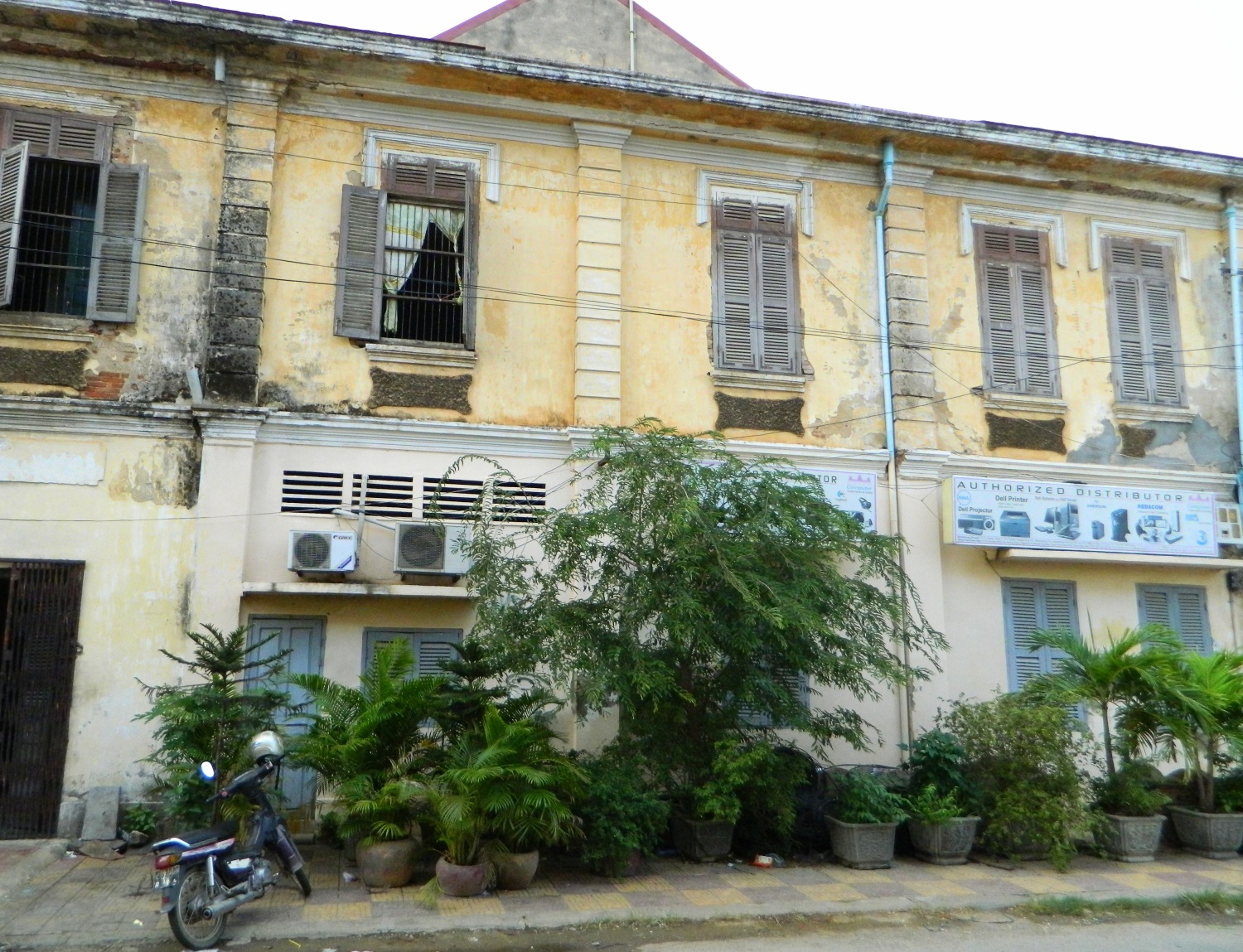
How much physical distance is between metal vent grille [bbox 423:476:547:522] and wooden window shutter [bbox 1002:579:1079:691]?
4783 mm

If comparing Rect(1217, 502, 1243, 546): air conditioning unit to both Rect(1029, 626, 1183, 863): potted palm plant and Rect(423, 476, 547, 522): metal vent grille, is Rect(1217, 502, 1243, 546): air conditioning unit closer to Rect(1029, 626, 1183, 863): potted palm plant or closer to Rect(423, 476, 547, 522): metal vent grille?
Rect(1029, 626, 1183, 863): potted palm plant

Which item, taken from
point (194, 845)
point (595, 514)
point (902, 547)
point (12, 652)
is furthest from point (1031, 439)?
point (12, 652)

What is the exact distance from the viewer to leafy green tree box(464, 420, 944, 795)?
300 inches

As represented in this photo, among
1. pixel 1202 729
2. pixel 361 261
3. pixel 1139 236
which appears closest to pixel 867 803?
pixel 1202 729

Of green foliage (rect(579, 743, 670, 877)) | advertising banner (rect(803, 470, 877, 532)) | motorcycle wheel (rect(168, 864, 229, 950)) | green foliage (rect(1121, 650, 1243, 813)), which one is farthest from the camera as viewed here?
advertising banner (rect(803, 470, 877, 532))

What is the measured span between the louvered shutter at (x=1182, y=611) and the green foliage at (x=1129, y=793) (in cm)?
241

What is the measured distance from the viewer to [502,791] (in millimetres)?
6883

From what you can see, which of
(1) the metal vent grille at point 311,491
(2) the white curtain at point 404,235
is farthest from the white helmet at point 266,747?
(2) the white curtain at point 404,235

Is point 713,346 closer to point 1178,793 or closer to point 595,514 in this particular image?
point 595,514

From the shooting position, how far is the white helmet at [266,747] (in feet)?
22.3

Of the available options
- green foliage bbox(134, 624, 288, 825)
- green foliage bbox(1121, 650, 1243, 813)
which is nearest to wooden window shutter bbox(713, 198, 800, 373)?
green foliage bbox(1121, 650, 1243, 813)

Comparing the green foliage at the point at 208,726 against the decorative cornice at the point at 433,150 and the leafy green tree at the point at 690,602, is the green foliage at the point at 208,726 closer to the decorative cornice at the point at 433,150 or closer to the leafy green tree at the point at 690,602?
the leafy green tree at the point at 690,602

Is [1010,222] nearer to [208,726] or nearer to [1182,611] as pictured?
[1182,611]

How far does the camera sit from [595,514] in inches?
308
